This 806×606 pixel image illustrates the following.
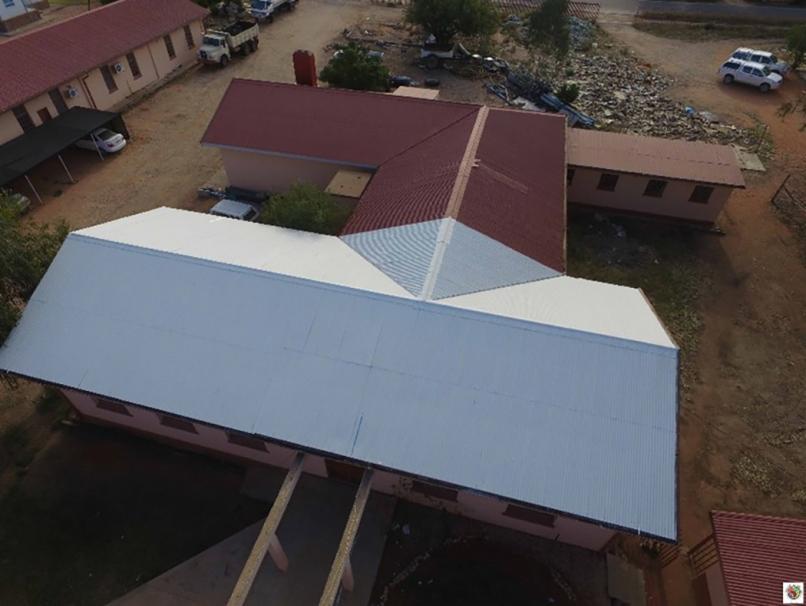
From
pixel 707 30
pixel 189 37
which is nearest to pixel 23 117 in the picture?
pixel 189 37

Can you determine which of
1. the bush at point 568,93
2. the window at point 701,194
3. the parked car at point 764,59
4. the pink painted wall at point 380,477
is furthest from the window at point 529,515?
the parked car at point 764,59

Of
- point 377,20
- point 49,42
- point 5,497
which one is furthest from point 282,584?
point 377,20

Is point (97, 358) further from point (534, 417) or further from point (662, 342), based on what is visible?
point (662, 342)

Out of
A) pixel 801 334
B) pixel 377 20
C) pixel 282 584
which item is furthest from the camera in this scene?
pixel 377 20

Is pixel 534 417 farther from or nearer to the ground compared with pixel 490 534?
farther from the ground

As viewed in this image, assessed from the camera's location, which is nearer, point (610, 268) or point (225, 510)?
point (225, 510)

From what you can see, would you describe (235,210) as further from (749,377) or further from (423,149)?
(749,377)

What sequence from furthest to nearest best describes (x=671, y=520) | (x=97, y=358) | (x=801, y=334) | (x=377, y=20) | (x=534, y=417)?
(x=377, y=20), (x=801, y=334), (x=97, y=358), (x=534, y=417), (x=671, y=520)
